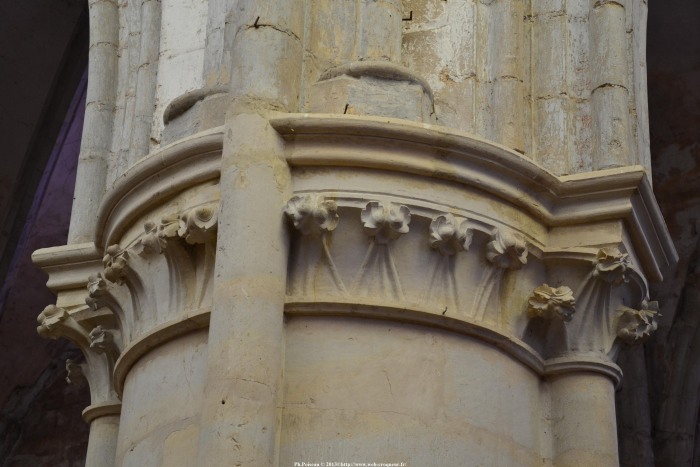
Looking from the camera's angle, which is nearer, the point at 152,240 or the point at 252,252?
the point at 252,252

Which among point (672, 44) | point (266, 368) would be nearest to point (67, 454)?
point (672, 44)

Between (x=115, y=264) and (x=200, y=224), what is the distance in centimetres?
44

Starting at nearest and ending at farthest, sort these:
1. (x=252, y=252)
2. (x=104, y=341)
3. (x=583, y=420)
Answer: (x=252, y=252), (x=583, y=420), (x=104, y=341)

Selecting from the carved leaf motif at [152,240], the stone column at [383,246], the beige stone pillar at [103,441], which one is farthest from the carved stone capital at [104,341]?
the carved leaf motif at [152,240]

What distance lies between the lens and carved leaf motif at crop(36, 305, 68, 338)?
5.27 m

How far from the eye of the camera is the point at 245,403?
3988 mm

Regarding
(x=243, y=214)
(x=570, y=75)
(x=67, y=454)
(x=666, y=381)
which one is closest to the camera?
(x=243, y=214)

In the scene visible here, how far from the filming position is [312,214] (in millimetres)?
4332

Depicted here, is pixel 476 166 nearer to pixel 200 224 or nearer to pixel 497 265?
pixel 497 265

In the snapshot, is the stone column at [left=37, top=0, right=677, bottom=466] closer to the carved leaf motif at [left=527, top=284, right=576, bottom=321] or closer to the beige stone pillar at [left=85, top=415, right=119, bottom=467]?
the carved leaf motif at [left=527, top=284, right=576, bottom=321]

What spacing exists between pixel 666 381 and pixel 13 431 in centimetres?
437

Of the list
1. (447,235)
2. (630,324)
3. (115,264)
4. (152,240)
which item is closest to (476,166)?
(447,235)

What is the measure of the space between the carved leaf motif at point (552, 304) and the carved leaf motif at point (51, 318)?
5.38 ft

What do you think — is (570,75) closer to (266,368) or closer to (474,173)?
(474,173)
